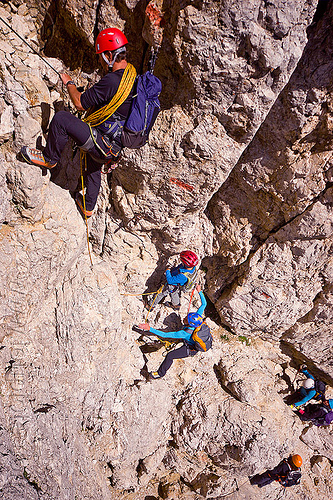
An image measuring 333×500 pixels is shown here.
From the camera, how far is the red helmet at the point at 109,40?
386cm

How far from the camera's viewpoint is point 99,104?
13.7 ft

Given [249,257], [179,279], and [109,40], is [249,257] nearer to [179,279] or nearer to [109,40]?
[179,279]

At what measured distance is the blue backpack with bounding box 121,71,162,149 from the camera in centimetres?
415

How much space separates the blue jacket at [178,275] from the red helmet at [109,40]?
437cm

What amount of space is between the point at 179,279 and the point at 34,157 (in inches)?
156

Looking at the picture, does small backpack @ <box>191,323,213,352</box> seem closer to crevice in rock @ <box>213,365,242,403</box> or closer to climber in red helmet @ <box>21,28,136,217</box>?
crevice in rock @ <box>213,365,242,403</box>

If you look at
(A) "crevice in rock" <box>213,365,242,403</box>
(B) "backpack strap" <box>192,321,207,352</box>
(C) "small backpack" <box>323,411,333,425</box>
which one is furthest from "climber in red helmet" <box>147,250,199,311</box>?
(C) "small backpack" <box>323,411,333,425</box>

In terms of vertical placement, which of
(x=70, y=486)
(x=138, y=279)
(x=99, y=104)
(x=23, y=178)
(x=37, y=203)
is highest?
(x=99, y=104)

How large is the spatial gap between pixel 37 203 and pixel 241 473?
8736 mm

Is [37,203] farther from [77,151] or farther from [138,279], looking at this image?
[138,279]

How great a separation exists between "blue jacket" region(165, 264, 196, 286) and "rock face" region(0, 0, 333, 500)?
43cm

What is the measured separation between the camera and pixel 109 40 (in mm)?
3883

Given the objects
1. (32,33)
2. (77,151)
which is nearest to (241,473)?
(77,151)

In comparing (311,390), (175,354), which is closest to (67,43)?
(175,354)
